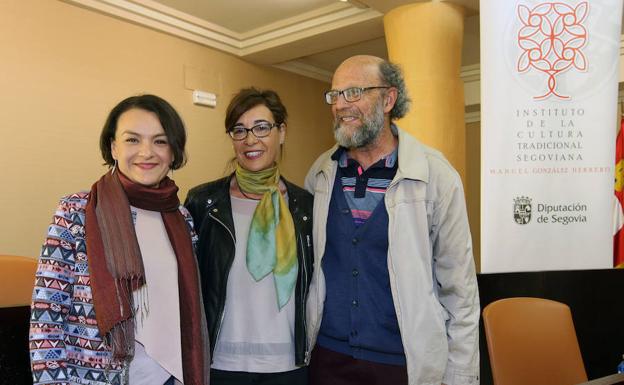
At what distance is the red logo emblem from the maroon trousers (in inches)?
64.2

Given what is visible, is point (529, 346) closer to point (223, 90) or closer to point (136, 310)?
point (136, 310)

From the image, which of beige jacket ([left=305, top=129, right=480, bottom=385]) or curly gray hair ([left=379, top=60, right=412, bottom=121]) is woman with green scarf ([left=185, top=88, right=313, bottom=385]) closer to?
beige jacket ([left=305, top=129, right=480, bottom=385])

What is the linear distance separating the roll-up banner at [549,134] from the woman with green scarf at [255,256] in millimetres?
1230

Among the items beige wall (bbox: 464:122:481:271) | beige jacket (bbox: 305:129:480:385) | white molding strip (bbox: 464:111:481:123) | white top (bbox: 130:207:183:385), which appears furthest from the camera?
white molding strip (bbox: 464:111:481:123)

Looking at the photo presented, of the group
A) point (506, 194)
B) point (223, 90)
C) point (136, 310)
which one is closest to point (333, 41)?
point (223, 90)

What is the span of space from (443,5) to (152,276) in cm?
317

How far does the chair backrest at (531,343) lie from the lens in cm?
182

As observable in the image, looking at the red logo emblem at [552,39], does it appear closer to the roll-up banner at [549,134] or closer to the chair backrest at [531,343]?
the roll-up banner at [549,134]

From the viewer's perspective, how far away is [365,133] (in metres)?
1.70

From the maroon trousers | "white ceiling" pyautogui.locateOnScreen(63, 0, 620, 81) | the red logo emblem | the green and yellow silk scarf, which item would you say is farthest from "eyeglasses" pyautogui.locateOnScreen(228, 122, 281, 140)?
"white ceiling" pyautogui.locateOnScreen(63, 0, 620, 81)

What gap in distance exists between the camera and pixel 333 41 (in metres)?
5.00

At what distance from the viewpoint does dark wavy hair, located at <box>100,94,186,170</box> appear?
1.48 m

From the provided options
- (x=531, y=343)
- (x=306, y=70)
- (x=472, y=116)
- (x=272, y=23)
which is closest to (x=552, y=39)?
(x=531, y=343)

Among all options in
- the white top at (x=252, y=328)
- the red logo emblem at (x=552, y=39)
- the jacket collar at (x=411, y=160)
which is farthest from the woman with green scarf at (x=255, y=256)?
the red logo emblem at (x=552, y=39)
